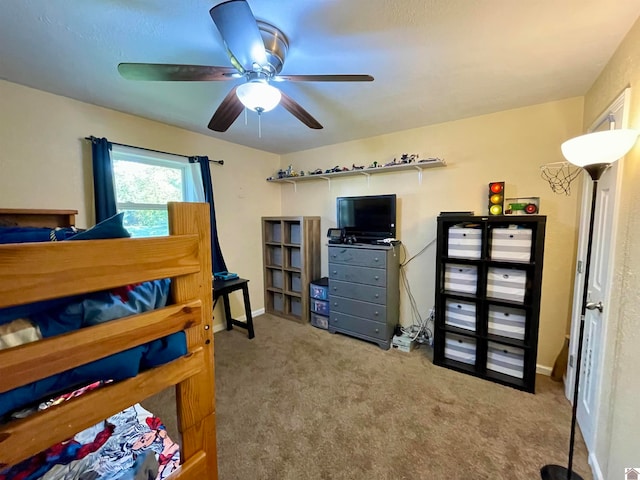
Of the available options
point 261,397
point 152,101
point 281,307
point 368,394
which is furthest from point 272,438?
point 152,101

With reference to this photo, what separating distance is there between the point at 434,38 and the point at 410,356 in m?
2.61

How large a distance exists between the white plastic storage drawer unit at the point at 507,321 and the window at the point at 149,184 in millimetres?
3051

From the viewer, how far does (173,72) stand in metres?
1.34

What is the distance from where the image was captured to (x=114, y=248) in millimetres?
687

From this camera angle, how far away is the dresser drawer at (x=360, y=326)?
9.18ft

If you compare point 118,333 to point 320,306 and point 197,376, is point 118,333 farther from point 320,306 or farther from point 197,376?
point 320,306

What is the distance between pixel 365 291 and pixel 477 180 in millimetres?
1592

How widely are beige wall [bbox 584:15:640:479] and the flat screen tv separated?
5.70 ft

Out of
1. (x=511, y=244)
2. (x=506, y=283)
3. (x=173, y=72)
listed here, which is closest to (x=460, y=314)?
(x=506, y=283)

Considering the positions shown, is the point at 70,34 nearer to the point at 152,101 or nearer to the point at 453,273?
the point at 152,101

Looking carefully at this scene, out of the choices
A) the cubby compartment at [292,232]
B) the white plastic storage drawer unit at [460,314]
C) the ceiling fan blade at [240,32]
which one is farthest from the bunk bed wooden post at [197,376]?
the cubby compartment at [292,232]

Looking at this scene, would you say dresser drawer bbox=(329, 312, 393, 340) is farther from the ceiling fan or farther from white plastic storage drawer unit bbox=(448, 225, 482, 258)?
the ceiling fan

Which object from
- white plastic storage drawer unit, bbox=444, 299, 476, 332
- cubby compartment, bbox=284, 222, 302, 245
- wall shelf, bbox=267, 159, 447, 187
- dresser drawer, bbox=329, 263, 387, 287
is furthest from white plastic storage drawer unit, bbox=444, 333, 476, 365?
cubby compartment, bbox=284, 222, 302, 245

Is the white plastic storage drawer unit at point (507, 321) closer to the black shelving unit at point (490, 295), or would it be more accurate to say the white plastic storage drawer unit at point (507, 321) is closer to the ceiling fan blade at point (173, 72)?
the black shelving unit at point (490, 295)
